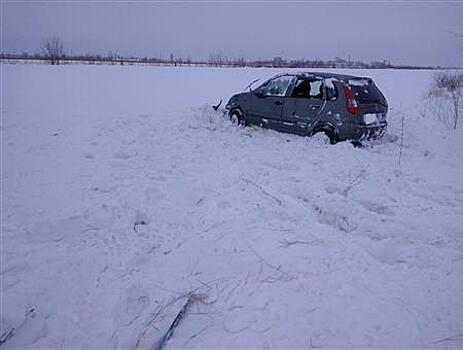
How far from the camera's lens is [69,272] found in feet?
11.4

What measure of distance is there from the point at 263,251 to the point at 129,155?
13.4 feet

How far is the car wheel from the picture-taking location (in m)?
9.92

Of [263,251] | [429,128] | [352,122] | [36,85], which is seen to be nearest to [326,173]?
[352,122]

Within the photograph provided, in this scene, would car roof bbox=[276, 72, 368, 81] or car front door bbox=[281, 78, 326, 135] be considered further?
car front door bbox=[281, 78, 326, 135]

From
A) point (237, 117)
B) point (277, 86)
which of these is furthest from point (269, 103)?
point (237, 117)

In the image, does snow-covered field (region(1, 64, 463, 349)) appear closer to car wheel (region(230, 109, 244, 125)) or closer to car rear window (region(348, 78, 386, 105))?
car rear window (region(348, 78, 386, 105))

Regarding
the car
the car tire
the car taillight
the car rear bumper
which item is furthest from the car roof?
the car tire

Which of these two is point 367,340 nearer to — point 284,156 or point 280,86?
point 284,156

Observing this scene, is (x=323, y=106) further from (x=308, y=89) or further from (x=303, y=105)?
(x=308, y=89)

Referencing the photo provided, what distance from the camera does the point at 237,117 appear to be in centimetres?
1002

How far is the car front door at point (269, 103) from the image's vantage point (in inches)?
351

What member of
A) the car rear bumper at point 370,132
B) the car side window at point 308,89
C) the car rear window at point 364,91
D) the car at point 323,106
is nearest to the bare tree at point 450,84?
the car rear window at point 364,91

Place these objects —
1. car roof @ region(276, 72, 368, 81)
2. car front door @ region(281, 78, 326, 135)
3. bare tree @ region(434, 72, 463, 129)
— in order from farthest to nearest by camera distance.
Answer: bare tree @ region(434, 72, 463, 129) < car front door @ region(281, 78, 326, 135) < car roof @ region(276, 72, 368, 81)

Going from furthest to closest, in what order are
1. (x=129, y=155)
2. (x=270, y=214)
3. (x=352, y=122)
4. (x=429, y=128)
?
(x=429, y=128) < (x=352, y=122) < (x=129, y=155) < (x=270, y=214)
